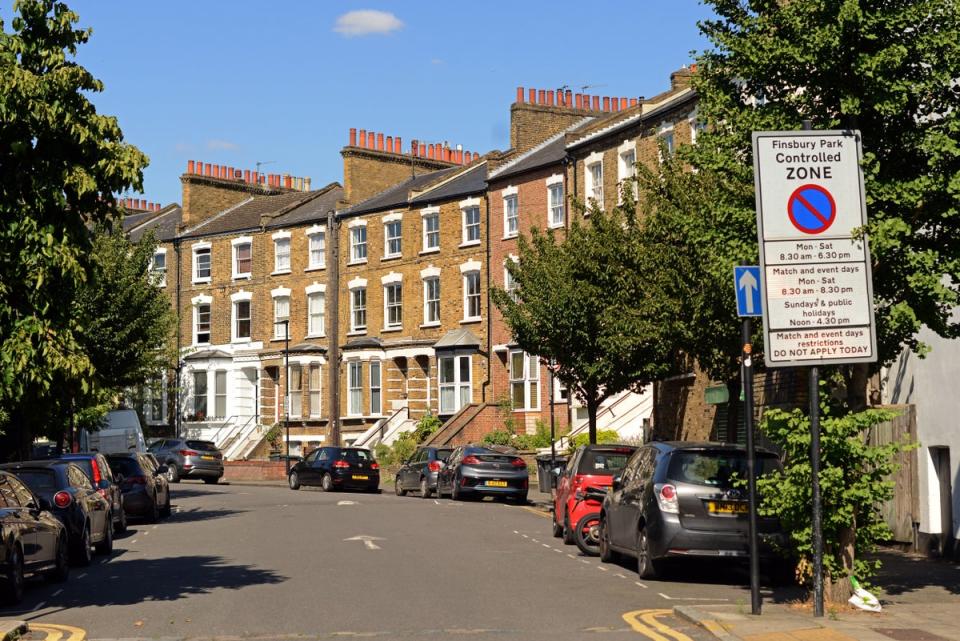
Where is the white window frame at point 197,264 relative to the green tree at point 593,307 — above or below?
above

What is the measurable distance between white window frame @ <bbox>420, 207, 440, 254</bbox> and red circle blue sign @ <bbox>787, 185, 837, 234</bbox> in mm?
43074

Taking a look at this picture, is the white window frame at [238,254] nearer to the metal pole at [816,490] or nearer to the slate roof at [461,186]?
the slate roof at [461,186]

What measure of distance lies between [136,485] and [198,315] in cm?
3895

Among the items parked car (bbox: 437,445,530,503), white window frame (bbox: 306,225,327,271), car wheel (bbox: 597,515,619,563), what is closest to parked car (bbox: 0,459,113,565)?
car wheel (bbox: 597,515,619,563)

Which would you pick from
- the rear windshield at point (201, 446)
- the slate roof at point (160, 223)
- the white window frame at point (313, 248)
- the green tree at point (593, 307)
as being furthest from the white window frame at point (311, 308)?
the green tree at point (593, 307)

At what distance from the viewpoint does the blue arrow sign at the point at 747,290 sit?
13000 millimetres

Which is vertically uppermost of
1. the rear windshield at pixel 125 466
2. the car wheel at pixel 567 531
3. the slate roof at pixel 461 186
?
the slate roof at pixel 461 186

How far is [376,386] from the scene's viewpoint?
192 feet

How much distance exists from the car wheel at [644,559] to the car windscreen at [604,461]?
173 inches

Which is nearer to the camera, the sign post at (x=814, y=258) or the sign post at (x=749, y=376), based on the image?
the sign post at (x=814, y=258)

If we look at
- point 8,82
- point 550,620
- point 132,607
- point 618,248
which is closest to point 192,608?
point 132,607

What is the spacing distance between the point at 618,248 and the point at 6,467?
1439 cm

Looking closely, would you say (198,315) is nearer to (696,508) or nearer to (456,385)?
(456,385)

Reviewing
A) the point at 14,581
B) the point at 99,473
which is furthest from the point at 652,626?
the point at 99,473
